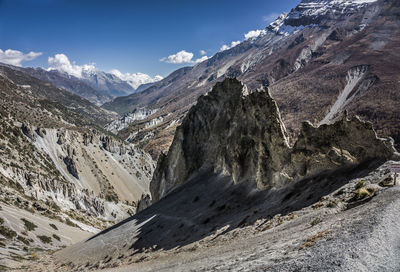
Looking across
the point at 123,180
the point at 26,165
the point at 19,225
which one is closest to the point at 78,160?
the point at 123,180

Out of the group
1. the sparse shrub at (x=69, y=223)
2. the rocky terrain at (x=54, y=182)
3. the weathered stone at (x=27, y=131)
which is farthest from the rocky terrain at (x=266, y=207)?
the weathered stone at (x=27, y=131)

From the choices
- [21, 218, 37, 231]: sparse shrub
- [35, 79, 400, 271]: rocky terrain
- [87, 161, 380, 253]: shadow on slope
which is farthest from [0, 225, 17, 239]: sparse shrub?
[87, 161, 380, 253]: shadow on slope

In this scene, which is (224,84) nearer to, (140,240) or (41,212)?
(140,240)

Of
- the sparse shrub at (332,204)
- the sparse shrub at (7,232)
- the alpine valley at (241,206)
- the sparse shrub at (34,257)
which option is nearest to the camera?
the alpine valley at (241,206)

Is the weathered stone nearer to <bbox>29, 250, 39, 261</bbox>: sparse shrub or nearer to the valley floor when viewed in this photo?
<bbox>29, 250, 39, 261</bbox>: sparse shrub

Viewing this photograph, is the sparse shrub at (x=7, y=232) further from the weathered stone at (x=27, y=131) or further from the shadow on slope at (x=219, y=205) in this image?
the weathered stone at (x=27, y=131)
